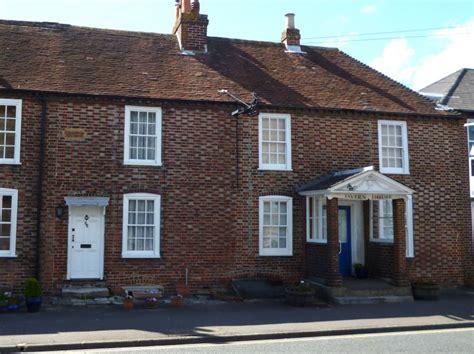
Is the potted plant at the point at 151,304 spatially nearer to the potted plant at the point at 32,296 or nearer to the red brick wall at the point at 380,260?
the potted plant at the point at 32,296

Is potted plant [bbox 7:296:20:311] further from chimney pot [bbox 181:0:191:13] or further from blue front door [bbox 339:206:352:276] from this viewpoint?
chimney pot [bbox 181:0:191:13]

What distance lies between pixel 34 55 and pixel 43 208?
5.05 metres

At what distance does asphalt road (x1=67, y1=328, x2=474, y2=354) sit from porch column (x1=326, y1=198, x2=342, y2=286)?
405 cm

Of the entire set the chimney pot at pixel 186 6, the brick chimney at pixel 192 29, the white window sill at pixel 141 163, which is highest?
the chimney pot at pixel 186 6

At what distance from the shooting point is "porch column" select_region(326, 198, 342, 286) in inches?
598

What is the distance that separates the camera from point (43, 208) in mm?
15117

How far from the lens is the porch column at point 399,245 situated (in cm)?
1573

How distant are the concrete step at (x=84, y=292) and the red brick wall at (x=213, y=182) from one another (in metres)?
0.37

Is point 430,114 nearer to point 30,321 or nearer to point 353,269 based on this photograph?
point 353,269

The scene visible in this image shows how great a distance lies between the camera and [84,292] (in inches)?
583

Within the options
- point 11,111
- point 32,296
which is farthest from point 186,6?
point 32,296

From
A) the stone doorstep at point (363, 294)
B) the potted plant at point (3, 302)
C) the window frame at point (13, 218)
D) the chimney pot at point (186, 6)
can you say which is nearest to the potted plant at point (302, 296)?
the stone doorstep at point (363, 294)

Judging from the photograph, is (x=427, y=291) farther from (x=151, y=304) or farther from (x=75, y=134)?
(x=75, y=134)

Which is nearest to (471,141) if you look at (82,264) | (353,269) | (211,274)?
(353,269)
